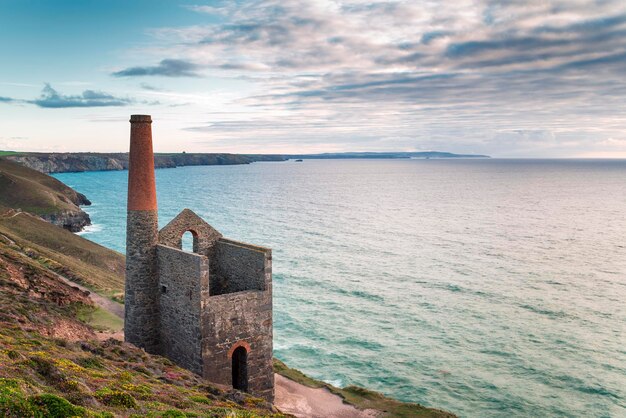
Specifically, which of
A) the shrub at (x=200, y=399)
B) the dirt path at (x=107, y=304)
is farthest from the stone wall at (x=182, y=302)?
the dirt path at (x=107, y=304)

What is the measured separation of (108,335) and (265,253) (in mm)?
11775

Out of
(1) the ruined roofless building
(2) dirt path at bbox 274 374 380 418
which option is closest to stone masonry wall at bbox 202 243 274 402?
(1) the ruined roofless building

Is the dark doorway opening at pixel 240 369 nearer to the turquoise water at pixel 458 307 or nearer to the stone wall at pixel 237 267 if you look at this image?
the stone wall at pixel 237 267

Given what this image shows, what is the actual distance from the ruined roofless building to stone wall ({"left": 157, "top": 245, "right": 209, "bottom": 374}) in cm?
4

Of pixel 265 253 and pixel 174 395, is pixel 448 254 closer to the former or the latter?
pixel 265 253

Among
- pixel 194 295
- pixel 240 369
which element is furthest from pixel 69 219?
pixel 194 295

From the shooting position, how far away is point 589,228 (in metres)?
85.4

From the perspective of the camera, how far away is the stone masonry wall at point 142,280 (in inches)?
1029

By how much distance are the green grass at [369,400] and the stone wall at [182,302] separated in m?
8.31

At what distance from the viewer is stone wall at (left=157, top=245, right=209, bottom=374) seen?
23234 mm

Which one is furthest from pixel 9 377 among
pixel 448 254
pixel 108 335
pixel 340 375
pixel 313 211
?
pixel 313 211

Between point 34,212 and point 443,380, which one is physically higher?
point 34,212

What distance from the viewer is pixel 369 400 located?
96.1 ft

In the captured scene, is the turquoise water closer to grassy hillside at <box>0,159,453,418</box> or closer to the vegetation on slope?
the vegetation on slope
